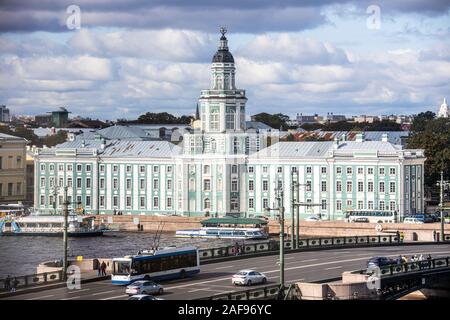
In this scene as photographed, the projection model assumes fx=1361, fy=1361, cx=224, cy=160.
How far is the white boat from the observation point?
41.1 metres

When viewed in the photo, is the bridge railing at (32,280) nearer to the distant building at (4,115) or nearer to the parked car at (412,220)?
A: the parked car at (412,220)

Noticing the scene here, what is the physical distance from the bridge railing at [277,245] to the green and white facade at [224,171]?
10.9 meters

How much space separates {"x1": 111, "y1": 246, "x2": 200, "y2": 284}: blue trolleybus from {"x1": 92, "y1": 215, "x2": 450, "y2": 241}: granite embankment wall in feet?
42.8

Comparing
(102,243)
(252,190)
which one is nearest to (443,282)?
(102,243)

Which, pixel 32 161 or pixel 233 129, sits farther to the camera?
pixel 32 161

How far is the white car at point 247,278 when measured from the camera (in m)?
20.3

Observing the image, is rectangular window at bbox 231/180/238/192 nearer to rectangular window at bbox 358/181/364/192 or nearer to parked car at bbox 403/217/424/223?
rectangular window at bbox 358/181/364/192

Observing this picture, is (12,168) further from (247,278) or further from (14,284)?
(14,284)

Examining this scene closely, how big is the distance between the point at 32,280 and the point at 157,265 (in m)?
2.02

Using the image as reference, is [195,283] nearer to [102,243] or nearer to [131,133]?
[102,243]

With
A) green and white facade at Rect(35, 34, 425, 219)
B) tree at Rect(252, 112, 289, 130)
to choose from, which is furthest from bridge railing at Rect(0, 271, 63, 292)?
tree at Rect(252, 112, 289, 130)

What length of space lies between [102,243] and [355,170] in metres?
8.66

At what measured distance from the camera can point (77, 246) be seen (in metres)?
38.2
